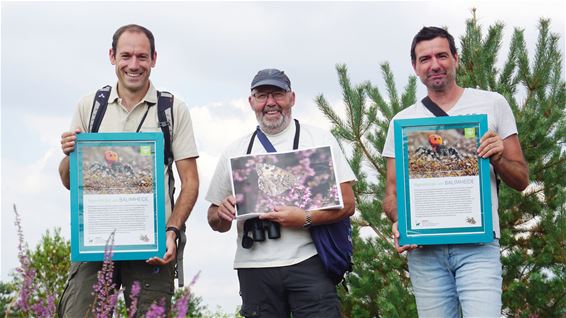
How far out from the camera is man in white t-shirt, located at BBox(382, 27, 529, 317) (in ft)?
14.8

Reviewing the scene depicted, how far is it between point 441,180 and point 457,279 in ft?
1.73

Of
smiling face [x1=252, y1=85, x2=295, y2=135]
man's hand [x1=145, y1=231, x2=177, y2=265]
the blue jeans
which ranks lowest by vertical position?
the blue jeans

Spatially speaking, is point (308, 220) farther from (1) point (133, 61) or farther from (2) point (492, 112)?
(1) point (133, 61)

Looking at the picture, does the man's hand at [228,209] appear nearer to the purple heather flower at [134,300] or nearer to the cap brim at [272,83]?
the cap brim at [272,83]

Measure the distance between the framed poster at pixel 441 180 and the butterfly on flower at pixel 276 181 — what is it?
2.01ft

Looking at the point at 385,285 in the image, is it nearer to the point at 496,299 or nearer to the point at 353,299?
the point at 353,299

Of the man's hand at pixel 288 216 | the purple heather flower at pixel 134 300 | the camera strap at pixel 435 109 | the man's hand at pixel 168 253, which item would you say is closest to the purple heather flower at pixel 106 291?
the purple heather flower at pixel 134 300

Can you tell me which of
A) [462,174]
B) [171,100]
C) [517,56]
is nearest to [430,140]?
[462,174]

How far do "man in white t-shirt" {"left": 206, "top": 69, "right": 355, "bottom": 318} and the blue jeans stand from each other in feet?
1.66

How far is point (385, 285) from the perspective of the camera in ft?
27.8

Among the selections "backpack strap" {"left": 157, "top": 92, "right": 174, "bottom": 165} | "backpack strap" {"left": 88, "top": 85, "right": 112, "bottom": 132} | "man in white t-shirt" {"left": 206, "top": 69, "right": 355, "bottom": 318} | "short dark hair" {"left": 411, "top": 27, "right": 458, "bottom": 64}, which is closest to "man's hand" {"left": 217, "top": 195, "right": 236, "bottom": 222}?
"man in white t-shirt" {"left": 206, "top": 69, "right": 355, "bottom": 318}

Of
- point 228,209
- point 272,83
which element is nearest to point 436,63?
point 272,83

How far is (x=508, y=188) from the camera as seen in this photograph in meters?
8.28

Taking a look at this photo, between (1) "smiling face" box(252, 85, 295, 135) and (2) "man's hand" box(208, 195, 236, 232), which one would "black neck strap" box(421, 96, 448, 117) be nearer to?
(1) "smiling face" box(252, 85, 295, 135)
